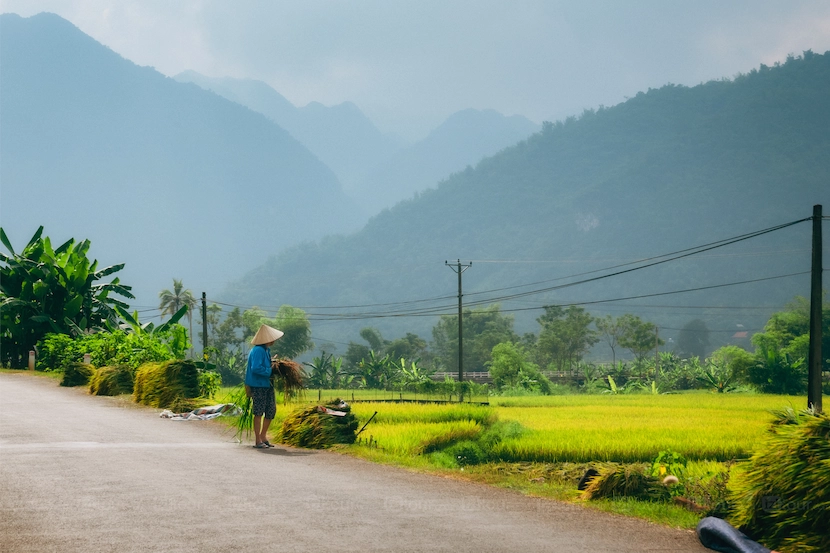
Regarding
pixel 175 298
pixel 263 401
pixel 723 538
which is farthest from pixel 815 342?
pixel 175 298

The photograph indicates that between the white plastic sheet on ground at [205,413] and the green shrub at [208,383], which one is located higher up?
the green shrub at [208,383]

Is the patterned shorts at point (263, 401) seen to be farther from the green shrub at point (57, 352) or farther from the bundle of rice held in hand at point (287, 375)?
the green shrub at point (57, 352)

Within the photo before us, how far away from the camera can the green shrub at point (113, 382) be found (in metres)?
→ 25.4

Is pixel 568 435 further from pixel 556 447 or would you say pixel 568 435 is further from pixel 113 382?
pixel 113 382

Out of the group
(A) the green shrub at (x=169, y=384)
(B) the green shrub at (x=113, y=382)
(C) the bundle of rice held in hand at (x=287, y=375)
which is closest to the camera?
(C) the bundle of rice held in hand at (x=287, y=375)

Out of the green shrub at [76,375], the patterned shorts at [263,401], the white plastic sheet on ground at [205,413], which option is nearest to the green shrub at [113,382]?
the green shrub at [76,375]

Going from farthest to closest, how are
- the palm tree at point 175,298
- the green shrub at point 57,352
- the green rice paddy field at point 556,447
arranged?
the palm tree at point 175,298 → the green shrub at point 57,352 → the green rice paddy field at point 556,447

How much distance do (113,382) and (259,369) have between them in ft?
41.5

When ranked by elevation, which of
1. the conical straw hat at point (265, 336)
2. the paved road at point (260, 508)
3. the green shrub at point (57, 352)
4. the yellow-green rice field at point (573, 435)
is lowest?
the yellow-green rice field at point (573, 435)

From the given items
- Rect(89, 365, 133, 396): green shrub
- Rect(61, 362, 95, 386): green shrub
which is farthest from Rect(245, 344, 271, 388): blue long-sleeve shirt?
Rect(61, 362, 95, 386): green shrub

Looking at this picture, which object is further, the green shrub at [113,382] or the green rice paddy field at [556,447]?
the green shrub at [113,382]

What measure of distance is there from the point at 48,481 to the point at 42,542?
10.8 feet

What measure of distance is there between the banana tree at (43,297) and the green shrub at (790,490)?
31772 millimetres

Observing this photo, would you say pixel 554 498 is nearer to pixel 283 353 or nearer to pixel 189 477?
pixel 189 477
